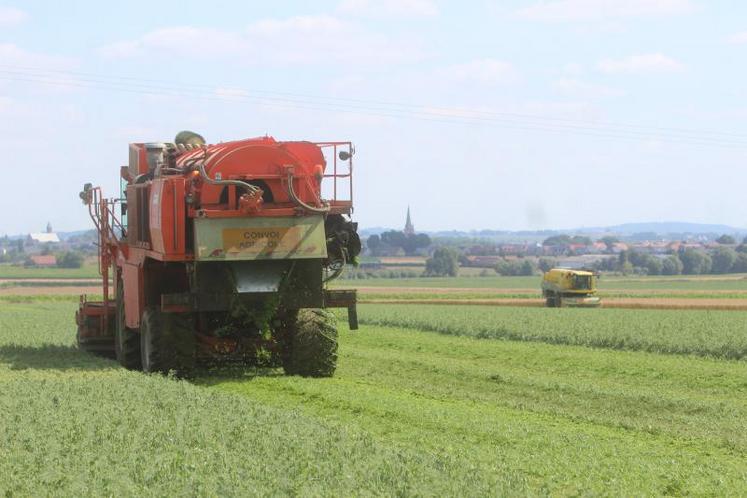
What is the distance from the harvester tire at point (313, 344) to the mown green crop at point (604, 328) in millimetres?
10475

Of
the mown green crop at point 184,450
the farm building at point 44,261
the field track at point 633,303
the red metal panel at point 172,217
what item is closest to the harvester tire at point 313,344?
the red metal panel at point 172,217

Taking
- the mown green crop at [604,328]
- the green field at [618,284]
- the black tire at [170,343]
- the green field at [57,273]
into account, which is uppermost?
the black tire at [170,343]

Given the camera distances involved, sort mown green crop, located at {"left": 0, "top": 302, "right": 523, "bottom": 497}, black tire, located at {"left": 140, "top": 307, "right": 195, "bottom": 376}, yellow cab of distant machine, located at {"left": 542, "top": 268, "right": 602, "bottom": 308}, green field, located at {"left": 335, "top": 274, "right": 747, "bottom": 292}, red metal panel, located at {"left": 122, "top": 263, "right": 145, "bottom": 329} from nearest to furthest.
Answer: mown green crop, located at {"left": 0, "top": 302, "right": 523, "bottom": 497}
black tire, located at {"left": 140, "top": 307, "right": 195, "bottom": 376}
red metal panel, located at {"left": 122, "top": 263, "right": 145, "bottom": 329}
yellow cab of distant machine, located at {"left": 542, "top": 268, "right": 602, "bottom": 308}
green field, located at {"left": 335, "top": 274, "right": 747, "bottom": 292}

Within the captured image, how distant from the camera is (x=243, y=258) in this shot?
16.8 m

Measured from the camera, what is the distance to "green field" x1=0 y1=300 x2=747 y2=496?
955 centimetres

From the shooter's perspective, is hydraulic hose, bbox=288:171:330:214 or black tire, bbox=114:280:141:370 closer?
hydraulic hose, bbox=288:171:330:214

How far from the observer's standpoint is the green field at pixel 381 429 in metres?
9.55

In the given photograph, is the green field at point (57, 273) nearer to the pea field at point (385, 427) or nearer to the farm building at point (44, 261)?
the farm building at point (44, 261)

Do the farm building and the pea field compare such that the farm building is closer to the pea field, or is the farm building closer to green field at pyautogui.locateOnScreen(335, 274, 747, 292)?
green field at pyautogui.locateOnScreen(335, 274, 747, 292)

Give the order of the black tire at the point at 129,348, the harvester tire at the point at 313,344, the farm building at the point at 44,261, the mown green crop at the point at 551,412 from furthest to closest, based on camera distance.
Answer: the farm building at the point at 44,261 → the black tire at the point at 129,348 → the harvester tire at the point at 313,344 → the mown green crop at the point at 551,412

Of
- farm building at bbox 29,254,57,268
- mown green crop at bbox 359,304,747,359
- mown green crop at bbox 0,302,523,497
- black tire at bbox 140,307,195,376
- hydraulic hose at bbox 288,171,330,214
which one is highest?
hydraulic hose at bbox 288,171,330,214

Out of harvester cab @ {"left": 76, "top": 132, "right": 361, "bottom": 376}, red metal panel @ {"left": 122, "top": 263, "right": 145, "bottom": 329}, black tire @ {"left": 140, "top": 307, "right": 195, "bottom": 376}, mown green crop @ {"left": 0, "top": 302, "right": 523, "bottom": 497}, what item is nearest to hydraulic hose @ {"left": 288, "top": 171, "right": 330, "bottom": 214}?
harvester cab @ {"left": 76, "top": 132, "right": 361, "bottom": 376}

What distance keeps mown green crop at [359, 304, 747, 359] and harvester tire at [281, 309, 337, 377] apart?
10475 mm

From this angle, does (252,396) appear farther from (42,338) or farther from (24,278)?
(24,278)
